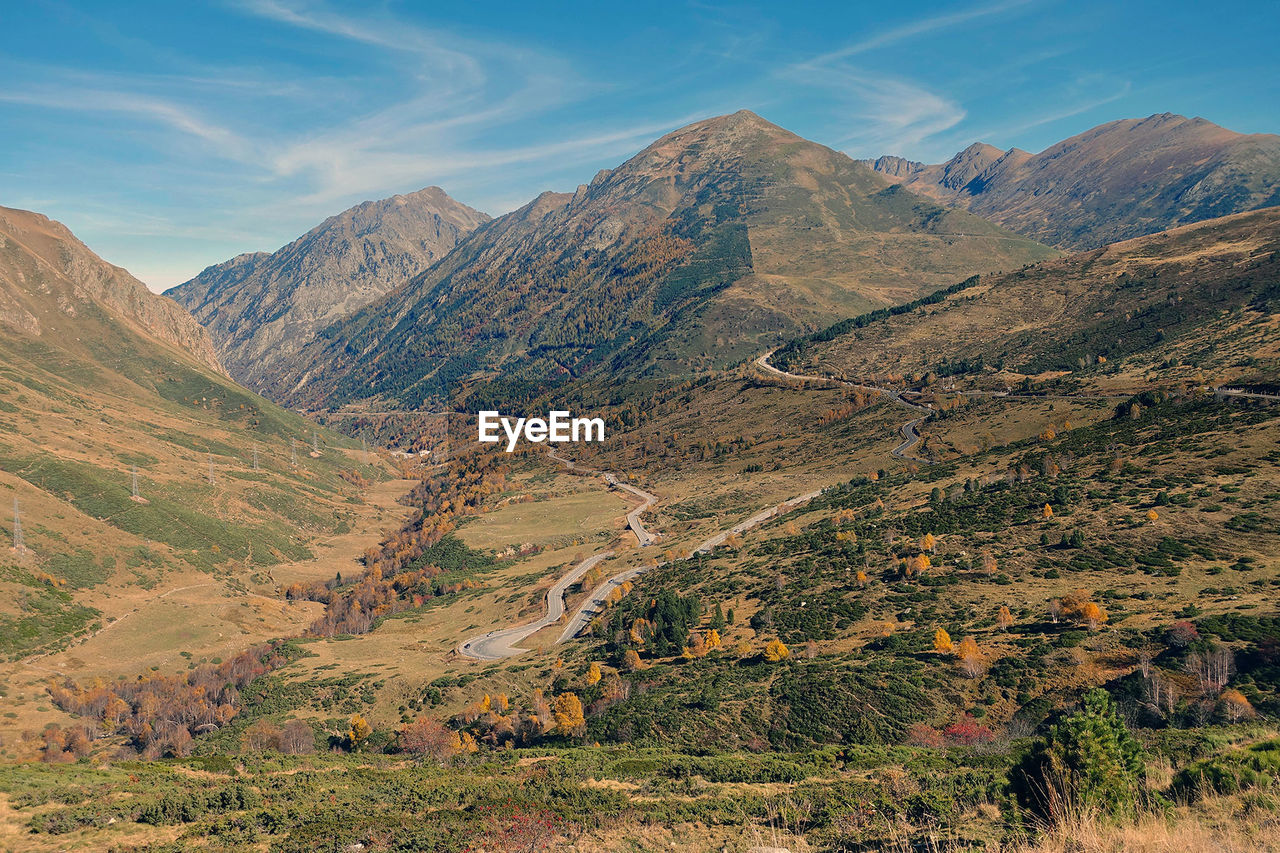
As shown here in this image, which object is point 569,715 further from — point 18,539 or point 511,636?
point 18,539

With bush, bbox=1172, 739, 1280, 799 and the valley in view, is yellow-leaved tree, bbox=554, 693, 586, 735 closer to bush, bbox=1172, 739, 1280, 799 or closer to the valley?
the valley

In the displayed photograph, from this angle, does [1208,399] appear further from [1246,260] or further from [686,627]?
[1246,260]

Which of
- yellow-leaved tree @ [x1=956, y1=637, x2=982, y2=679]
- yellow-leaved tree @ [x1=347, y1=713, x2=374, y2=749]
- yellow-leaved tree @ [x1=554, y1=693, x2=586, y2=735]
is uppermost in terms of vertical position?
yellow-leaved tree @ [x1=956, y1=637, x2=982, y2=679]

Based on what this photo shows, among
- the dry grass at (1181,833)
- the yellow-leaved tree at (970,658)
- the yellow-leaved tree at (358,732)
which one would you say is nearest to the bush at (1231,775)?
the dry grass at (1181,833)

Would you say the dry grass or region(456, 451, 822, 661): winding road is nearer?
the dry grass

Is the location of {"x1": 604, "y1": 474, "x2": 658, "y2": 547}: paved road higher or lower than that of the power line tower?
lower

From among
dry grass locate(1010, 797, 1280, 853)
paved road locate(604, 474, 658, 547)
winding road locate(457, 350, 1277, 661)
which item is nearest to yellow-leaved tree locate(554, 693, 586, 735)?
winding road locate(457, 350, 1277, 661)

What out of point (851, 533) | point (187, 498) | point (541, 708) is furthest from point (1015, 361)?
point (187, 498)

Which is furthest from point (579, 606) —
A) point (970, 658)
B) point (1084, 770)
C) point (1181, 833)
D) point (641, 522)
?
point (1181, 833)
